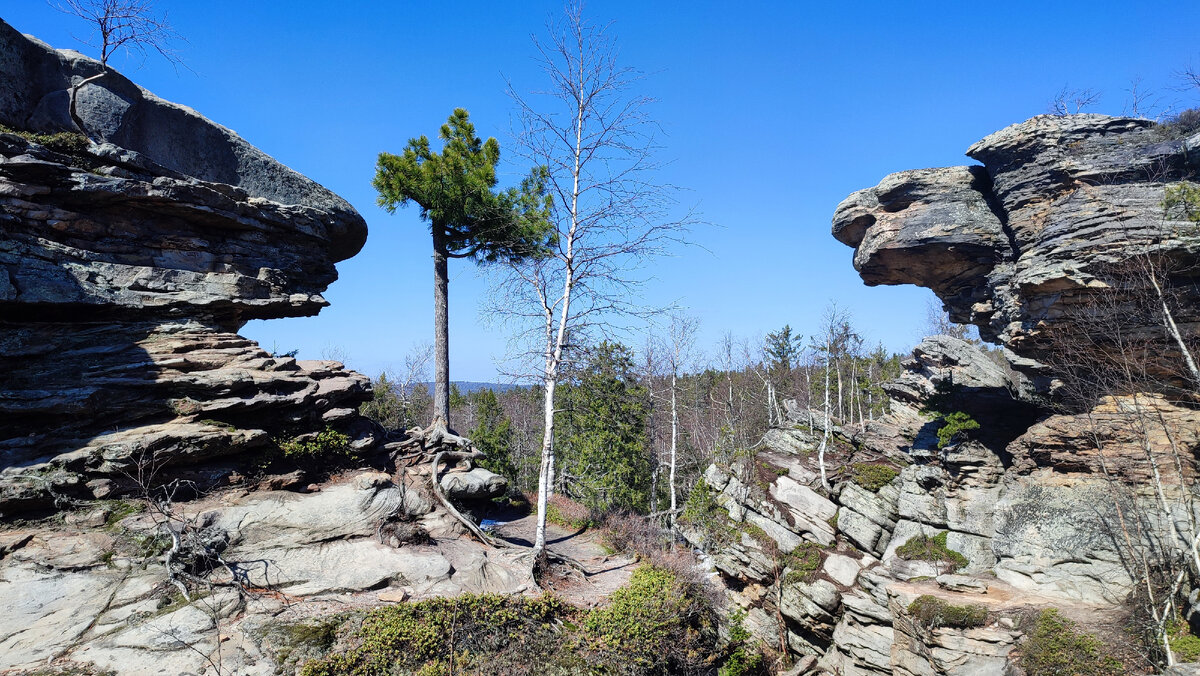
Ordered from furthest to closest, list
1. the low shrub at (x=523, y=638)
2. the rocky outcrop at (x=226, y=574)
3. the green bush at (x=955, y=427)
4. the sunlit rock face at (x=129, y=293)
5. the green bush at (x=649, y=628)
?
the green bush at (x=955, y=427)
the sunlit rock face at (x=129, y=293)
the green bush at (x=649, y=628)
the low shrub at (x=523, y=638)
the rocky outcrop at (x=226, y=574)

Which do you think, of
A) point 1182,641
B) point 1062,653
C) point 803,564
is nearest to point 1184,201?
point 1182,641

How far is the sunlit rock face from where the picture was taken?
858 centimetres

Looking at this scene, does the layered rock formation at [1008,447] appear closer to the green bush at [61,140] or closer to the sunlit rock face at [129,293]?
the sunlit rock face at [129,293]

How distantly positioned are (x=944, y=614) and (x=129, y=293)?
1986 centimetres

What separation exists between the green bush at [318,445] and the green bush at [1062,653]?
15.4 meters

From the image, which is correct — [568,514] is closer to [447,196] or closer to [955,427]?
[447,196]

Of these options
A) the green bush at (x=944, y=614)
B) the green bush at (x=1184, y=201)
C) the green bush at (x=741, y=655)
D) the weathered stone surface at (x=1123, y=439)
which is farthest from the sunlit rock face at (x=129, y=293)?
the green bush at (x=1184, y=201)

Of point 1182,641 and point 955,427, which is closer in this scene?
point 1182,641

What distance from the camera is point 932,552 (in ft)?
51.5

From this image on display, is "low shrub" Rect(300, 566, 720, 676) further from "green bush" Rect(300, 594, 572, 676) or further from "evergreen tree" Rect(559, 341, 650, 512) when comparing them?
"evergreen tree" Rect(559, 341, 650, 512)

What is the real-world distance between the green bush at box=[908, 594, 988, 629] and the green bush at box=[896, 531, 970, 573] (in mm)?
3326

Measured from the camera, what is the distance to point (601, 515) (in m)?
16.3

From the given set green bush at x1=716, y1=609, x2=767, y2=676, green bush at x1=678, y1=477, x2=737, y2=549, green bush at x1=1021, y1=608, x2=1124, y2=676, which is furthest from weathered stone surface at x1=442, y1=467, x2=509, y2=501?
green bush at x1=1021, y1=608, x2=1124, y2=676

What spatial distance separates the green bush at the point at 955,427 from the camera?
17.4 metres
